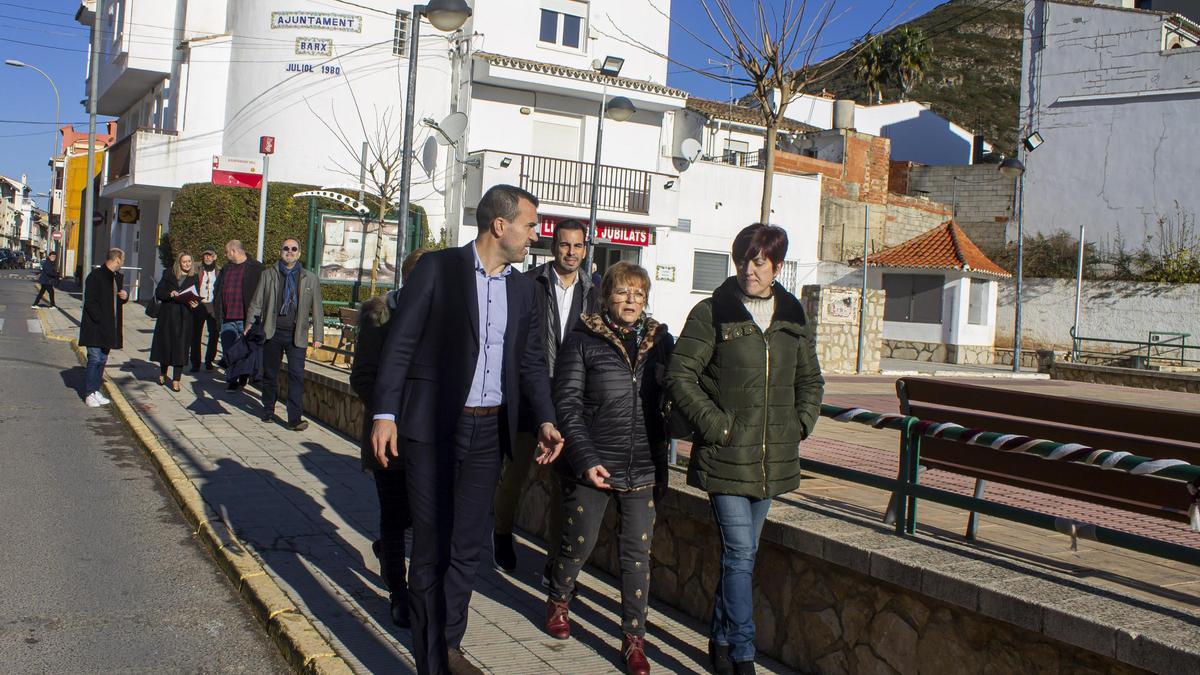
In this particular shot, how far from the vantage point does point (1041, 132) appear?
37.4 metres

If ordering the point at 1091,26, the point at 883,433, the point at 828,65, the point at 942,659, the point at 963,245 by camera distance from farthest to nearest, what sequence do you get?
the point at 1091,26 → the point at 963,245 → the point at 883,433 → the point at 828,65 → the point at 942,659

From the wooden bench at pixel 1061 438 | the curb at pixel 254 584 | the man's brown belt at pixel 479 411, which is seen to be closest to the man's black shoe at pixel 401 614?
the curb at pixel 254 584

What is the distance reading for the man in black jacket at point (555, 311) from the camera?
5.64 meters

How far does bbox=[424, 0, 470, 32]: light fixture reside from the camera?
1150cm

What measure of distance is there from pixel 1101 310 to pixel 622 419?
3200 centimetres

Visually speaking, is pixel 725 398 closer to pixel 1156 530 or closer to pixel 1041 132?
pixel 1156 530

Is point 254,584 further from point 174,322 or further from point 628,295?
point 174,322

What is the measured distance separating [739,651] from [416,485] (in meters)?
1.48

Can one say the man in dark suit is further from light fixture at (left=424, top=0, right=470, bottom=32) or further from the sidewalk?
light fixture at (left=424, top=0, right=470, bottom=32)

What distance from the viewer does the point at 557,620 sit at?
4930 millimetres

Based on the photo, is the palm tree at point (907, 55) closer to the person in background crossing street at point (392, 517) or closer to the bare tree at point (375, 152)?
the bare tree at point (375, 152)

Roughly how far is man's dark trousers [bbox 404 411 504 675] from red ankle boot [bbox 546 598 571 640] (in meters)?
0.94

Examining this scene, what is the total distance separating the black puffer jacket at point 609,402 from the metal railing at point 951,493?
0.87m

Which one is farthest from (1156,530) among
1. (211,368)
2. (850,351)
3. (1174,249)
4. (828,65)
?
(1174,249)
